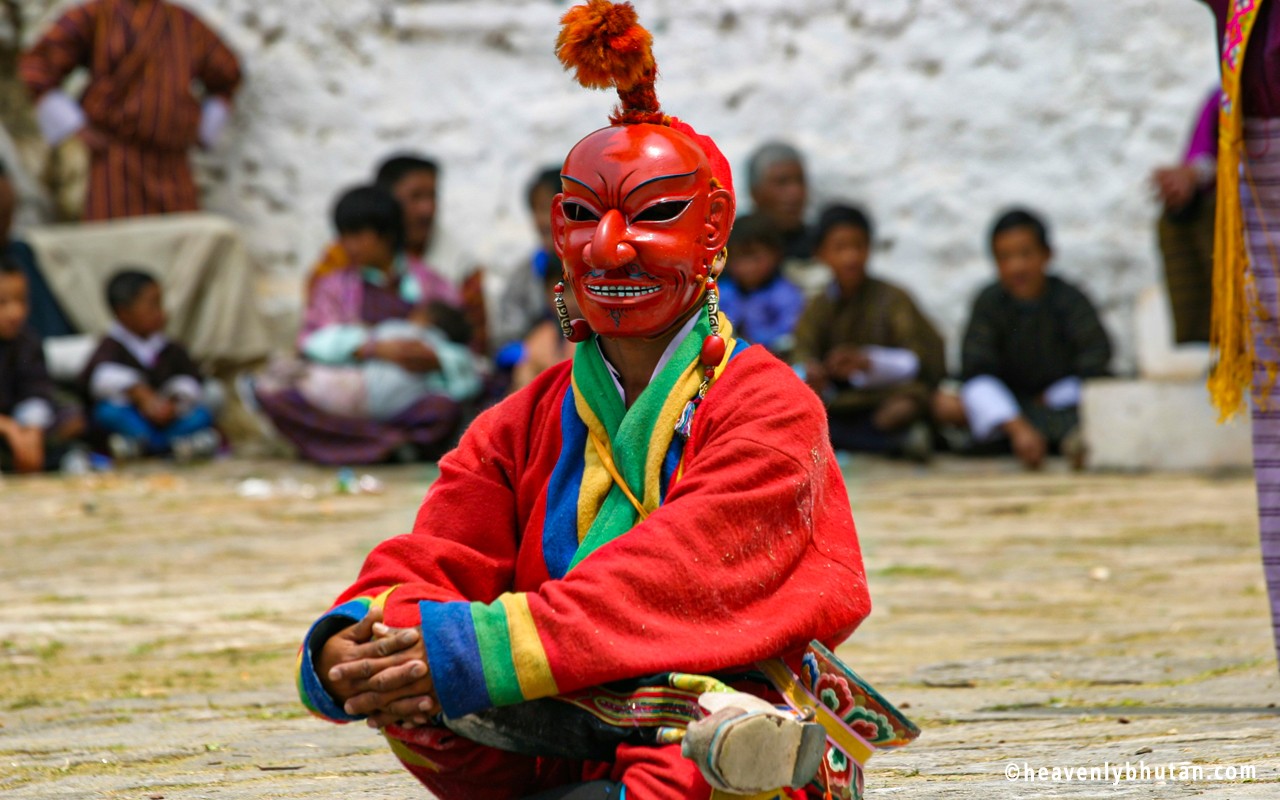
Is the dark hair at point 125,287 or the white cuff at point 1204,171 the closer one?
the white cuff at point 1204,171

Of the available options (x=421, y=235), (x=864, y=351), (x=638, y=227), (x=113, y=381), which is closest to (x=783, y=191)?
(x=864, y=351)

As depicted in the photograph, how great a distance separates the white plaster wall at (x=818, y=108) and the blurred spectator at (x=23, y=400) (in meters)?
2.07

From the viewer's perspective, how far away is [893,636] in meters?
4.11

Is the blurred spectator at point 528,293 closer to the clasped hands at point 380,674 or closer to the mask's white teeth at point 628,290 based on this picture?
the mask's white teeth at point 628,290

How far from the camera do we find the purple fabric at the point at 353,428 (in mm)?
8102

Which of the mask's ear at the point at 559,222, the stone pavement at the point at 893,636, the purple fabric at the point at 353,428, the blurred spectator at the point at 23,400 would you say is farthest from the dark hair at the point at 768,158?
the mask's ear at the point at 559,222

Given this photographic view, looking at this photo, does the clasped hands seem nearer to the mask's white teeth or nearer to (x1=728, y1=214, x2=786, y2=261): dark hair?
the mask's white teeth

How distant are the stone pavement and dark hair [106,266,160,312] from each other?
136 centimetres

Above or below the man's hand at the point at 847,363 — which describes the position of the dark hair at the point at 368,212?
above

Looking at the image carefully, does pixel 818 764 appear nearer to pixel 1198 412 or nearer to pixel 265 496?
pixel 265 496

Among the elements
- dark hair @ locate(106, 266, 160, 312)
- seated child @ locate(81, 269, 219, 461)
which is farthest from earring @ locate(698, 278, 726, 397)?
dark hair @ locate(106, 266, 160, 312)

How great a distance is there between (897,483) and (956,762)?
433 cm

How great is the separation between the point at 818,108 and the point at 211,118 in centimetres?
336

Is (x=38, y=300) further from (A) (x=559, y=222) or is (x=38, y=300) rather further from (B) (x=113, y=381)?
(A) (x=559, y=222)
